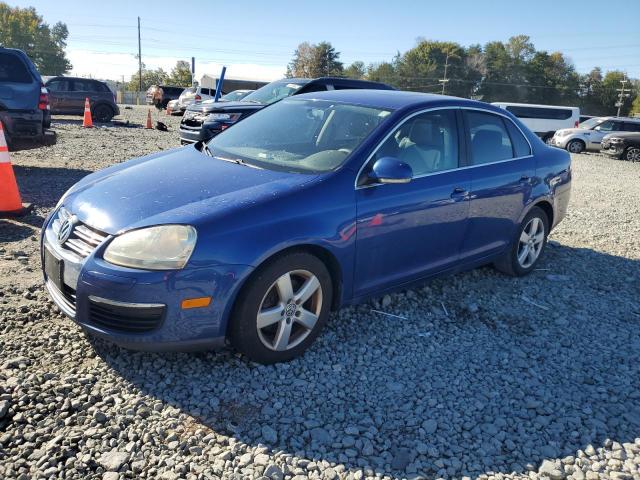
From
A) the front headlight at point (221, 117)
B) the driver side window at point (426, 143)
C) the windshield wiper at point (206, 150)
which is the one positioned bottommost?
the windshield wiper at point (206, 150)

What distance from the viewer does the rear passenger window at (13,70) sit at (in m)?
8.09

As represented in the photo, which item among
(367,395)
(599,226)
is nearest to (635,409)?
(367,395)

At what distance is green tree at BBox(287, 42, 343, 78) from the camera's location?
3164 inches

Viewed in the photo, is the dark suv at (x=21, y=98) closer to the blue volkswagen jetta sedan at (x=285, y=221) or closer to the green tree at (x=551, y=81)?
the blue volkswagen jetta sedan at (x=285, y=221)

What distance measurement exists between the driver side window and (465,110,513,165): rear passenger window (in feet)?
0.70

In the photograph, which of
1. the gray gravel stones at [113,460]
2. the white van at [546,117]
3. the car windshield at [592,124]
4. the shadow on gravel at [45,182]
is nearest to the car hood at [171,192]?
the gray gravel stones at [113,460]

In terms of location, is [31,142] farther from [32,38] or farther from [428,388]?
[32,38]

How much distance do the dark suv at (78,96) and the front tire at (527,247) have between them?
1877 cm

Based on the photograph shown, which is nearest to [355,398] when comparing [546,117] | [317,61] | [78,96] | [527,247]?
[527,247]

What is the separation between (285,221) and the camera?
10.0 ft

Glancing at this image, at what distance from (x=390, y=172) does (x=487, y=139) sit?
5.06 feet

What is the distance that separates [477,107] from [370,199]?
170 cm

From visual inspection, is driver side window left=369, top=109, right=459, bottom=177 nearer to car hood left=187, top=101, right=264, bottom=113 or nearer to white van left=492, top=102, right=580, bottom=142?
car hood left=187, top=101, right=264, bottom=113

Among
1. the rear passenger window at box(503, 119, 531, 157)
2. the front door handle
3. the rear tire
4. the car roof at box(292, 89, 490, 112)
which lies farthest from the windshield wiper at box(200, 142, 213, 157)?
the rear tire
